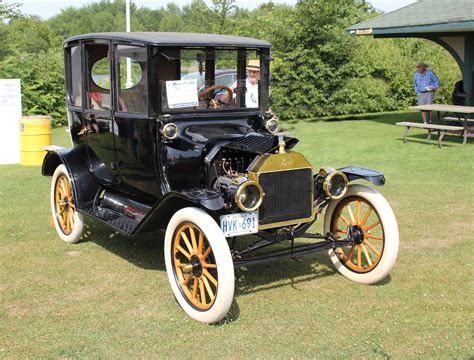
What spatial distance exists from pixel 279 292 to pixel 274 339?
0.80 metres

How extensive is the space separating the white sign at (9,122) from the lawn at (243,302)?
13.1ft

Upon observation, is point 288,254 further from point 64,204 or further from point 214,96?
point 64,204

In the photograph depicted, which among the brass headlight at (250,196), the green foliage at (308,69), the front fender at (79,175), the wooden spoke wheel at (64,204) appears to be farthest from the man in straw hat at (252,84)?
the green foliage at (308,69)

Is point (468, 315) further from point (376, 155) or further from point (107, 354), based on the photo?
point (376, 155)

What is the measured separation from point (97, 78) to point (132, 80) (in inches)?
25.7

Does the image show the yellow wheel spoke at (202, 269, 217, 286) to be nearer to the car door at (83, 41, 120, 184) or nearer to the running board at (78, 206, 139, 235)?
the running board at (78, 206, 139, 235)

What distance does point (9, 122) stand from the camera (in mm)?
10703

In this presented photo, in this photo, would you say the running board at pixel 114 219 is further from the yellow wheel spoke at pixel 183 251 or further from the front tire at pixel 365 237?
the front tire at pixel 365 237

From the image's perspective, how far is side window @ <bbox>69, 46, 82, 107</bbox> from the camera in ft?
18.2

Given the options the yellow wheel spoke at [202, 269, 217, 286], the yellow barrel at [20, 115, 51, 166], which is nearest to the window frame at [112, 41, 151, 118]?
the yellow wheel spoke at [202, 269, 217, 286]

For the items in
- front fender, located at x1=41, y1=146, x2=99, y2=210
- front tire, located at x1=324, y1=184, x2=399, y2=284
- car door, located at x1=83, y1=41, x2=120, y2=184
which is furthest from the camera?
front fender, located at x1=41, y1=146, x2=99, y2=210

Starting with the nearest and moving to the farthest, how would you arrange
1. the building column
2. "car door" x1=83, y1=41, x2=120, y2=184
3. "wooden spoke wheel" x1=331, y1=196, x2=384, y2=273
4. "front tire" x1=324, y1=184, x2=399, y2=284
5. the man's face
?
"front tire" x1=324, y1=184, x2=399, y2=284 < "wooden spoke wheel" x1=331, y1=196, x2=384, y2=273 < "car door" x1=83, y1=41, x2=120, y2=184 < the man's face < the building column

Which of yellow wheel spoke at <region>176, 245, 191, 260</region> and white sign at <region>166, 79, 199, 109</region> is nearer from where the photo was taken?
yellow wheel spoke at <region>176, 245, 191, 260</region>

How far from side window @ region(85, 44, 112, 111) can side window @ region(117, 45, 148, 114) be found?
29cm
